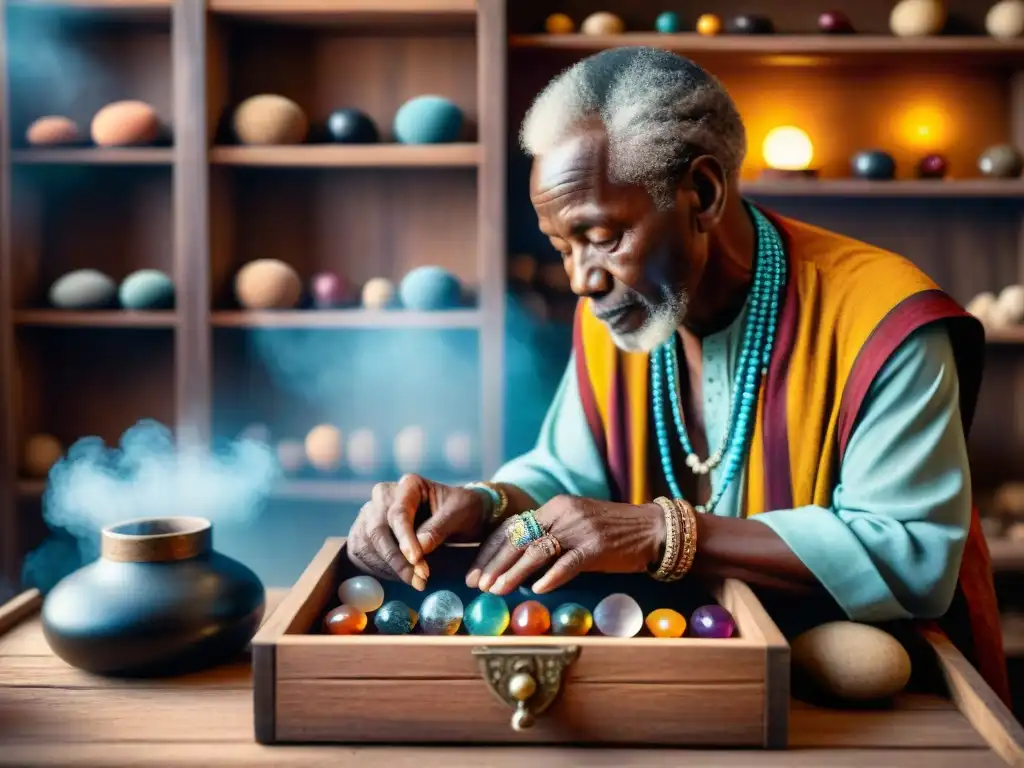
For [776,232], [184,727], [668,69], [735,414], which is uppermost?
[668,69]

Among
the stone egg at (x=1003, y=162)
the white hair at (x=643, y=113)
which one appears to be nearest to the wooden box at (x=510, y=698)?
the white hair at (x=643, y=113)

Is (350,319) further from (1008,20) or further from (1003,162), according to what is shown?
(1008,20)

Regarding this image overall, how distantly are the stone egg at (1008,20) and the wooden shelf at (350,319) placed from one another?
1794 millimetres

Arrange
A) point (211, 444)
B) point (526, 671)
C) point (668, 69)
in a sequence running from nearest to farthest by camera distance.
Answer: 1. point (526, 671)
2. point (668, 69)
3. point (211, 444)

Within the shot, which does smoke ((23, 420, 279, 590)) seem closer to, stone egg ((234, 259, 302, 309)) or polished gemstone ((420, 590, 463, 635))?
stone egg ((234, 259, 302, 309))

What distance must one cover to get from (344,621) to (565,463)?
647 millimetres

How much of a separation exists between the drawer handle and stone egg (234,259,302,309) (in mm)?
2232

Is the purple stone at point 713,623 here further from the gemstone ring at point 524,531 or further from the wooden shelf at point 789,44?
the wooden shelf at point 789,44

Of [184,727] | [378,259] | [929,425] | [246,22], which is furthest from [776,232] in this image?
[246,22]

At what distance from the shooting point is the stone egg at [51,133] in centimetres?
300

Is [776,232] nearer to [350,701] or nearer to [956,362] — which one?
[956,362]

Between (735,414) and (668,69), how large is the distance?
1.73ft

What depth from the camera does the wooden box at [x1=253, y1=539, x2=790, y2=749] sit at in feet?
3.02

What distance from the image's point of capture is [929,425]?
1274 millimetres
